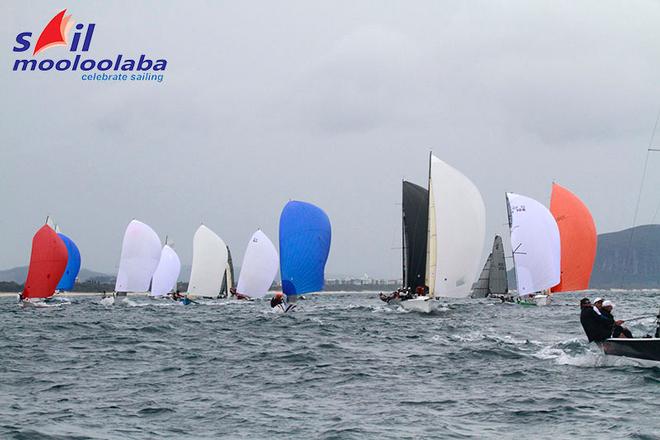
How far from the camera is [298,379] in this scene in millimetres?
17000

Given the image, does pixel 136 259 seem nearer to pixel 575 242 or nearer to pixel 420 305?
pixel 420 305

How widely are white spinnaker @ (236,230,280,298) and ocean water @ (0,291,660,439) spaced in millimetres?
36795

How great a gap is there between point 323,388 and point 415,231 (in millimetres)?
35736

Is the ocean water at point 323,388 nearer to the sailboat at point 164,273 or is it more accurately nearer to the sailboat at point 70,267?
the sailboat at point 164,273

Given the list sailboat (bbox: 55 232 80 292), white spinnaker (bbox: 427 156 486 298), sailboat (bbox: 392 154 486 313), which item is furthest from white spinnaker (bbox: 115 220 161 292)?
white spinnaker (bbox: 427 156 486 298)

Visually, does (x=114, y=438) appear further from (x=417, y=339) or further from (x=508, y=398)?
(x=417, y=339)

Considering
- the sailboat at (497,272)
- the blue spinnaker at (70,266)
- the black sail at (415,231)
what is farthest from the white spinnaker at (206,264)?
the black sail at (415,231)

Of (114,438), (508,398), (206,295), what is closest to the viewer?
(114,438)

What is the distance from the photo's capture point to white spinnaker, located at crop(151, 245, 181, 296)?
7269cm

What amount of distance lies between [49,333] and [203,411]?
1846 centimetres

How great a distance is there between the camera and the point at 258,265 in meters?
65.0

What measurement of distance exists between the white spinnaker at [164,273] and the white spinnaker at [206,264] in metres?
2.01

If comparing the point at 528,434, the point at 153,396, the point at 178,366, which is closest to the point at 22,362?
the point at 178,366

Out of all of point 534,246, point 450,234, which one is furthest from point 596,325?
point 534,246
